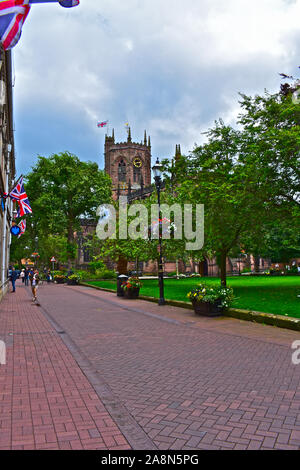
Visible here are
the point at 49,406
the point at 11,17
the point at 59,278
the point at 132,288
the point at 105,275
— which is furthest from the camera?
the point at 105,275

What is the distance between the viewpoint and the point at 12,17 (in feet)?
20.4

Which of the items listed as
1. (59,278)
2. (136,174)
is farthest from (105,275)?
(136,174)

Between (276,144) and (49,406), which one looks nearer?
(49,406)

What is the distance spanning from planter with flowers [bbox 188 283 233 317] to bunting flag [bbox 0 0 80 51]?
9.43 metres

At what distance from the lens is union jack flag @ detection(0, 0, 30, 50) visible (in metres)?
6.15

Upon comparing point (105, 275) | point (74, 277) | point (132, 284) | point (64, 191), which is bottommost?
point (105, 275)

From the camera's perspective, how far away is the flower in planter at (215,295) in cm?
1221

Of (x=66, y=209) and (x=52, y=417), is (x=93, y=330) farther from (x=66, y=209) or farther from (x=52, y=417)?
(x=66, y=209)

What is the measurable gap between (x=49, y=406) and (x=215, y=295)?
856cm

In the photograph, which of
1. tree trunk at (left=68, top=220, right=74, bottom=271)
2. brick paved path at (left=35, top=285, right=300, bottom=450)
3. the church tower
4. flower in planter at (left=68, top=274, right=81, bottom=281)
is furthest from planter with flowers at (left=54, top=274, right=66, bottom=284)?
the church tower

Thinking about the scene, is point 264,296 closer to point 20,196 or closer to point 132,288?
point 132,288

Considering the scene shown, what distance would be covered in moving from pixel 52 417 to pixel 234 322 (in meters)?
7.96

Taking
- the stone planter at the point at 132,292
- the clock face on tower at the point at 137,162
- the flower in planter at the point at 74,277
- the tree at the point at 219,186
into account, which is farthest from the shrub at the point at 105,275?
the clock face on tower at the point at 137,162
